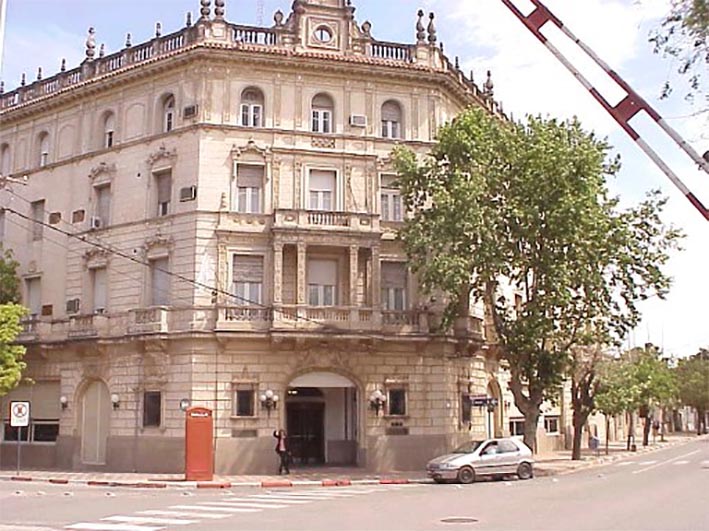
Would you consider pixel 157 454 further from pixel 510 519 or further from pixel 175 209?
pixel 510 519

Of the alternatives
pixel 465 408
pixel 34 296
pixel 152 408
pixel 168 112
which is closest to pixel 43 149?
pixel 34 296

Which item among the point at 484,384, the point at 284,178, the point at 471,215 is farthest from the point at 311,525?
the point at 484,384

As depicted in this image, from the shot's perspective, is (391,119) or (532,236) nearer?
(532,236)

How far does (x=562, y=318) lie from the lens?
3281 centimetres

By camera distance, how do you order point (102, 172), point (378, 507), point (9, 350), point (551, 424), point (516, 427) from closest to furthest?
point (378, 507) → point (9, 350) → point (102, 172) → point (516, 427) → point (551, 424)

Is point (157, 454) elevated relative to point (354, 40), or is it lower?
lower

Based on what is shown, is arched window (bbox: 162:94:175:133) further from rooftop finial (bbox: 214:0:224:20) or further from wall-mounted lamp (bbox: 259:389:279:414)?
A: wall-mounted lamp (bbox: 259:389:279:414)

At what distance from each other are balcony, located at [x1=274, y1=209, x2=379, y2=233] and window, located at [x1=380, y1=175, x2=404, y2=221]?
142 cm

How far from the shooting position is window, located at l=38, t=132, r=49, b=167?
132 ft

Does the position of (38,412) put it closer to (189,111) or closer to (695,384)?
(189,111)

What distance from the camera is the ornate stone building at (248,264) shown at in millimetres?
33531

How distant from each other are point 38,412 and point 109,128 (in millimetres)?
12337

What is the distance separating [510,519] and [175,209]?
70.3 ft

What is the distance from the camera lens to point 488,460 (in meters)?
29.3
